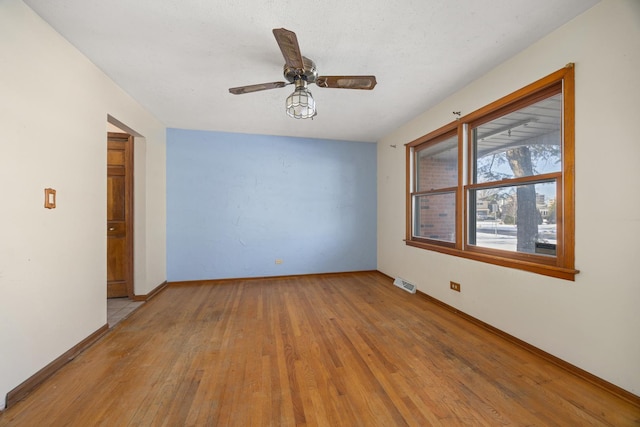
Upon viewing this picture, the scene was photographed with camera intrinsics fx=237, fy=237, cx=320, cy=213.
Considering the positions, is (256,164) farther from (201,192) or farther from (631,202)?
(631,202)

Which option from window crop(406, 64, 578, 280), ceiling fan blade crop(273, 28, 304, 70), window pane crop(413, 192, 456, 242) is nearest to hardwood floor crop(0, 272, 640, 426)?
window crop(406, 64, 578, 280)

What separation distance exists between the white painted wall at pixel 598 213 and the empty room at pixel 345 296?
12mm

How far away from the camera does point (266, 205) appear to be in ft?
14.1

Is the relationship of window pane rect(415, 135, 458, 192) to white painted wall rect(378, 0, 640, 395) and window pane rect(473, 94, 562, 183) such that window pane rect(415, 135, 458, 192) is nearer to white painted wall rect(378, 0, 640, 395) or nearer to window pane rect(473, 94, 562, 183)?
window pane rect(473, 94, 562, 183)

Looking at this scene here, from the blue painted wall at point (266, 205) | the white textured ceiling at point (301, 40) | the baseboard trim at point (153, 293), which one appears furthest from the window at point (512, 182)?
the baseboard trim at point (153, 293)

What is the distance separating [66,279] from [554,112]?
4250mm

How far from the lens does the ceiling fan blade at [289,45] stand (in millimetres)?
1341

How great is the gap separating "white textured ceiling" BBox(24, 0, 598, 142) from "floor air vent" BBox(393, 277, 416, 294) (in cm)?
262

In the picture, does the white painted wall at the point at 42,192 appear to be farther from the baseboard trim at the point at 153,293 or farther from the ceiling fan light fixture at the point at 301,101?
the ceiling fan light fixture at the point at 301,101

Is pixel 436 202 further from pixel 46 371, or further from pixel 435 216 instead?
pixel 46 371

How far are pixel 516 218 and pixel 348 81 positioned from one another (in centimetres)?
203

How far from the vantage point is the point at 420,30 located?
1800 millimetres

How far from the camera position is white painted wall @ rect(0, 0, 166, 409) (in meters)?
1.48

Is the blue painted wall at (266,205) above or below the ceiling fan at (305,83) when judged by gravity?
below
